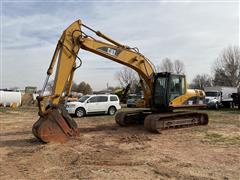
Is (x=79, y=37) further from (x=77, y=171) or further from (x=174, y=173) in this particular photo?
(x=174, y=173)

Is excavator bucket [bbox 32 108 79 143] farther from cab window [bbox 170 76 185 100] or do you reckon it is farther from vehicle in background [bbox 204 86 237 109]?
vehicle in background [bbox 204 86 237 109]

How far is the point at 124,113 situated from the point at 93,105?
25.8ft

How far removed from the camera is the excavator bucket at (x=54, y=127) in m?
10.3

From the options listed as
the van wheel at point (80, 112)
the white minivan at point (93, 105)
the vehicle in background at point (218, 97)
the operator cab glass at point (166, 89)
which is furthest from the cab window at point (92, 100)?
the vehicle in background at point (218, 97)

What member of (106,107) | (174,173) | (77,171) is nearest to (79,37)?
(77,171)

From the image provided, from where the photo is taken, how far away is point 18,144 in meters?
10.8

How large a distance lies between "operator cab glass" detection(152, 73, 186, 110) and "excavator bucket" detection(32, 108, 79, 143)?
15.8 ft

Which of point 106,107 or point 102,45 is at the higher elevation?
point 102,45

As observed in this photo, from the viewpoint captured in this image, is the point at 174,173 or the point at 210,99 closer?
the point at 174,173

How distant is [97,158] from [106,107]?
49.2ft

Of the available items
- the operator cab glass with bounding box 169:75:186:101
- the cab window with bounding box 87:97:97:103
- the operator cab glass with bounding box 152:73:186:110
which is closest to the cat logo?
the operator cab glass with bounding box 152:73:186:110

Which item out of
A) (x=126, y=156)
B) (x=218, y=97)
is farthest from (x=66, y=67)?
(x=218, y=97)

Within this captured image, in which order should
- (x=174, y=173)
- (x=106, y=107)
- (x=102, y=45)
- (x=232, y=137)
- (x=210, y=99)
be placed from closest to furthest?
1. (x=174, y=173)
2. (x=232, y=137)
3. (x=102, y=45)
4. (x=106, y=107)
5. (x=210, y=99)

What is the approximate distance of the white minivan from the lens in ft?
72.6
